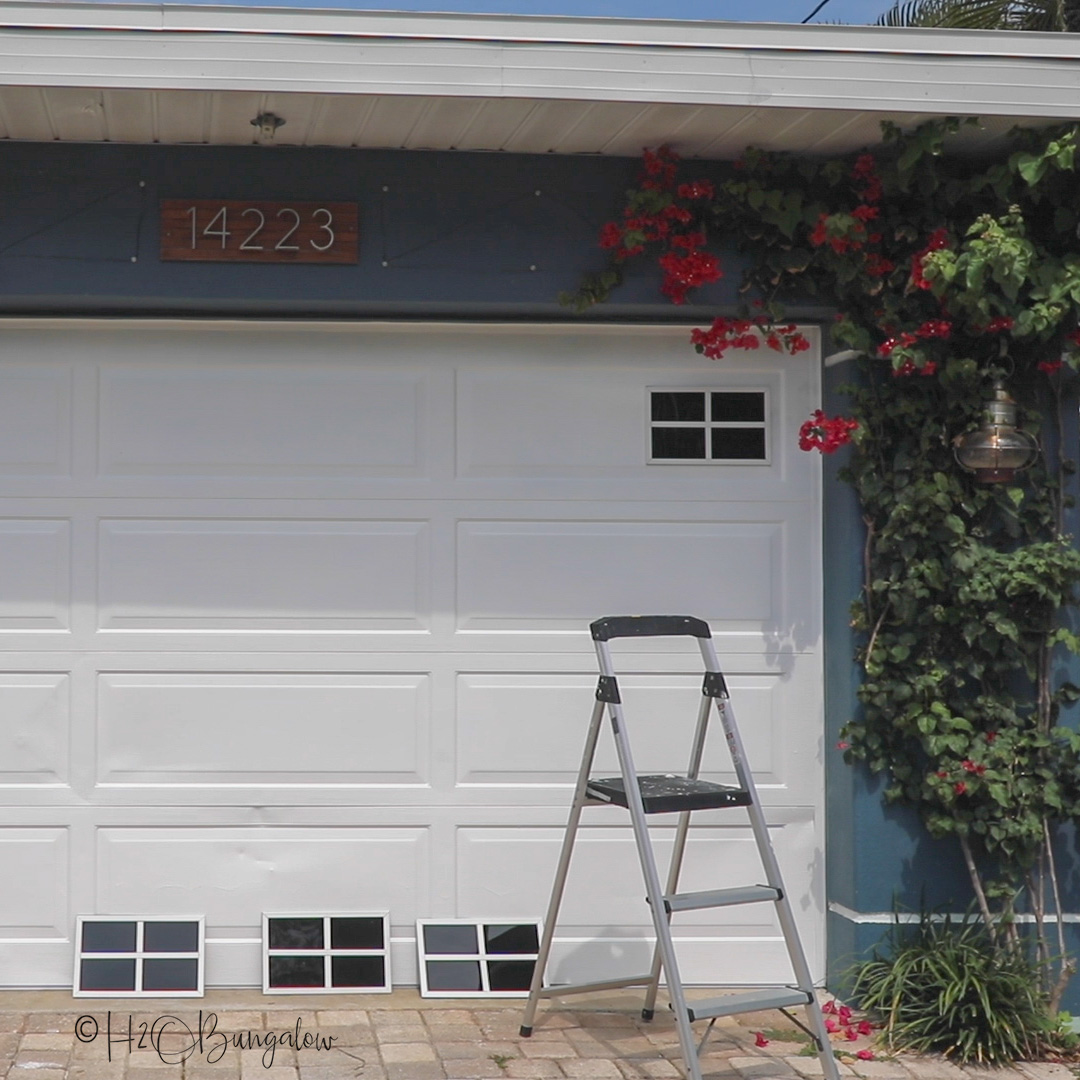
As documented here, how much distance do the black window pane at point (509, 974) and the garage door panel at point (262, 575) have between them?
3.81 feet

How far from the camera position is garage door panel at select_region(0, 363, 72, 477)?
15.9 ft

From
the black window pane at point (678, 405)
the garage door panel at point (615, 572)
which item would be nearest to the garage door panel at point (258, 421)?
the garage door panel at point (615, 572)

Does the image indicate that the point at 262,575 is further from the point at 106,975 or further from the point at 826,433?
the point at 826,433

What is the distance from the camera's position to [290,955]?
4.75 metres

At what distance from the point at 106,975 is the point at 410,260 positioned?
254 centimetres

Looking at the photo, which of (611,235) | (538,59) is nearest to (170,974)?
(611,235)

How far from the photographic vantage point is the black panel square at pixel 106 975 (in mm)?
4652

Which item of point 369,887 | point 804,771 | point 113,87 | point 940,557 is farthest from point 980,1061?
point 113,87

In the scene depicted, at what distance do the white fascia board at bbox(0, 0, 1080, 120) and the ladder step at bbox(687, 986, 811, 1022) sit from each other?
2.54 metres

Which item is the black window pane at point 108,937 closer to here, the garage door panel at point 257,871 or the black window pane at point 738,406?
the garage door panel at point 257,871

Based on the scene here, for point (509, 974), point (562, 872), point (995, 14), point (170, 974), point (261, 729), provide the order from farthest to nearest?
point (995, 14) → point (261, 729) → point (509, 974) → point (170, 974) → point (562, 872)

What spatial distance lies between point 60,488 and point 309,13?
1834mm

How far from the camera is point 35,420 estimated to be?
486cm

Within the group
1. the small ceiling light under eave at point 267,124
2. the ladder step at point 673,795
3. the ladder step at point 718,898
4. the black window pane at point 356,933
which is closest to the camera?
the ladder step at point 718,898
